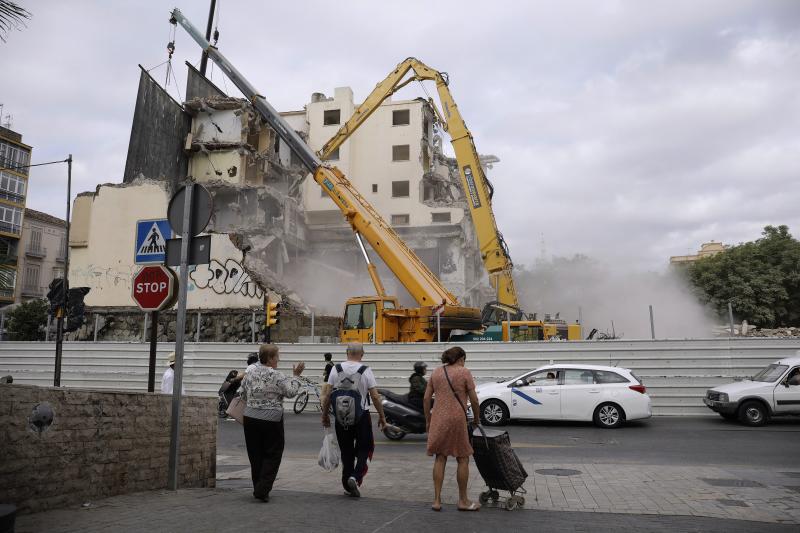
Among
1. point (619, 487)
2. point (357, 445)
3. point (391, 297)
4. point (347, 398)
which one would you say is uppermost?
point (391, 297)

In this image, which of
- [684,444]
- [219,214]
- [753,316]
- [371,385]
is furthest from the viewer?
[753,316]

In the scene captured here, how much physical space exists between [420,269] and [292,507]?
1520cm

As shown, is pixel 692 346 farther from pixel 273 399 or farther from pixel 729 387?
pixel 273 399

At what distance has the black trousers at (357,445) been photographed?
6.20m

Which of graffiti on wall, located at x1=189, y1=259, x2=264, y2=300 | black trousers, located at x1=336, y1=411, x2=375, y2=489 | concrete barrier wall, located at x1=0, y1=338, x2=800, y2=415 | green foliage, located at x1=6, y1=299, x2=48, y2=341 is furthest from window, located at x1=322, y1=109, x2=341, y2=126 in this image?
black trousers, located at x1=336, y1=411, x2=375, y2=489

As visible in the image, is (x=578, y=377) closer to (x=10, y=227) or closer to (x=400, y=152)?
(x=400, y=152)

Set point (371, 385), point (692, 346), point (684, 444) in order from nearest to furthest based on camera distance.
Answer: point (371, 385), point (684, 444), point (692, 346)

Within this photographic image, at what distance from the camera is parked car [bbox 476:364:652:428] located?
12.6 metres

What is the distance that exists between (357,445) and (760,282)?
131 ft

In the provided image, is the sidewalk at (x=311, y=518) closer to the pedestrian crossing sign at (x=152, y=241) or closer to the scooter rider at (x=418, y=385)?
the pedestrian crossing sign at (x=152, y=241)

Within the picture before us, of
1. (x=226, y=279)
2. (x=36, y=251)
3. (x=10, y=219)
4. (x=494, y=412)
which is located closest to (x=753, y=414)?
(x=494, y=412)

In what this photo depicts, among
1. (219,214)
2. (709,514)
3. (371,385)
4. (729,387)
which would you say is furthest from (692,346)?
(219,214)

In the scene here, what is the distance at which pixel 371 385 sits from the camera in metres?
6.33

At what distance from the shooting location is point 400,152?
4297 centimetres
